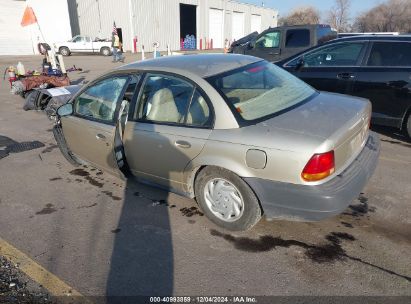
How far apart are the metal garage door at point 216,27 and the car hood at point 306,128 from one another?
3894 centimetres

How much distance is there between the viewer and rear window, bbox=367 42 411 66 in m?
→ 5.30

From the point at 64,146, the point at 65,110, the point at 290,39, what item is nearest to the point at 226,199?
the point at 65,110

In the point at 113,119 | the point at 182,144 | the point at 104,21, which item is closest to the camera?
the point at 182,144

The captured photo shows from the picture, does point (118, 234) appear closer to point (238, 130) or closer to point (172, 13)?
point (238, 130)

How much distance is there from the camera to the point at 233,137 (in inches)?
119

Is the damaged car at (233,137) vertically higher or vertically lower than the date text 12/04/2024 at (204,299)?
higher

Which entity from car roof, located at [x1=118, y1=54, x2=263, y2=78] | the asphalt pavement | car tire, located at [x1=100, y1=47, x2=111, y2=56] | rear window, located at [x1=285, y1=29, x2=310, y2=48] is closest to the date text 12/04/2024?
the asphalt pavement

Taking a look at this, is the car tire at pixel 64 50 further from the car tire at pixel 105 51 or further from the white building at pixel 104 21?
the car tire at pixel 105 51

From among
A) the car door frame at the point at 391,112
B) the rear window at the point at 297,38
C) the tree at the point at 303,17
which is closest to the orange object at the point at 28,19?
the rear window at the point at 297,38

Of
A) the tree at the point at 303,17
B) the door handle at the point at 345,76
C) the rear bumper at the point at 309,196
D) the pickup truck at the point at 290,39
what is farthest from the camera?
the tree at the point at 303,17

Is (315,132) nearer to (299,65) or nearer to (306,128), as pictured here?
(306,128)

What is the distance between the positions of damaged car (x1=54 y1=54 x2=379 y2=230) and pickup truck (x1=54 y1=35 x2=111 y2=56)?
2577 cm

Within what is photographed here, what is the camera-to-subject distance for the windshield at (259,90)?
3227 mm

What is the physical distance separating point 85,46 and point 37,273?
28201 mm
